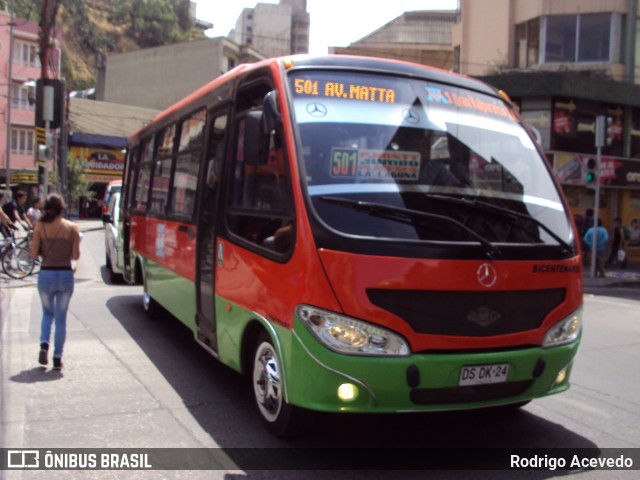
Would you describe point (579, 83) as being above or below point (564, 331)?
above

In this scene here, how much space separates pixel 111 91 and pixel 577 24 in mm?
47694

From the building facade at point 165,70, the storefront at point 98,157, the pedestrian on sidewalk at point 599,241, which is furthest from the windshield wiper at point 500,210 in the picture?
the building facade at point 165,70

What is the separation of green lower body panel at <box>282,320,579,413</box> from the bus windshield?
74 cm

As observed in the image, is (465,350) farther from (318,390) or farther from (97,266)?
(97,266)

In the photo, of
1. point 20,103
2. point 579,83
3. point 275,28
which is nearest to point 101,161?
point 20,103

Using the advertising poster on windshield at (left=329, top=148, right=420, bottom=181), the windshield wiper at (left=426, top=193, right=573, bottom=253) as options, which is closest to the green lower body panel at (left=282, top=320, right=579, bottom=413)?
the windshield wiper at (left=426, top=193, right=573, bottom=253)

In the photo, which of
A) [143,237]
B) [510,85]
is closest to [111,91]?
[510,85]

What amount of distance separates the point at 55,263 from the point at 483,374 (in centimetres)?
426

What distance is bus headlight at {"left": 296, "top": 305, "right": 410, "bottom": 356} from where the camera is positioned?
12.8 feet

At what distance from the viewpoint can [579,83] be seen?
2209 centimetres

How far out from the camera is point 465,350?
4109 millimetres

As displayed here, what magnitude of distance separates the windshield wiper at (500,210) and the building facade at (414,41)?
→ 125 ft

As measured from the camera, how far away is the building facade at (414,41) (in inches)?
1715

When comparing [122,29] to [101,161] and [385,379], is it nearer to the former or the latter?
[101,161]
